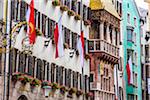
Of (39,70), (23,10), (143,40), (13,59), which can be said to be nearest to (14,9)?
(23,10)

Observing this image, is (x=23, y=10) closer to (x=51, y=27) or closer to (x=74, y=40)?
(x=51, y=27)

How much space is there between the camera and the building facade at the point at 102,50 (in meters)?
44.0

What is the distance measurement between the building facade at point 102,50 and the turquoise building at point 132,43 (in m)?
7.58

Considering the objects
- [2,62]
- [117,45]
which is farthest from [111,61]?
[2,62]

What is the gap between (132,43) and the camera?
5669 cm

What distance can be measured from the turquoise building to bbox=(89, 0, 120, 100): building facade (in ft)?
24.9

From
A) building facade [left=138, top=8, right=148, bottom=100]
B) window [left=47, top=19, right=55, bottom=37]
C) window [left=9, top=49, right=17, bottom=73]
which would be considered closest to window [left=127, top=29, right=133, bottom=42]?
building facade [left=138, top=8, right=148, bottom=100]

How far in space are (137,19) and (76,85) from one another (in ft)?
72.0

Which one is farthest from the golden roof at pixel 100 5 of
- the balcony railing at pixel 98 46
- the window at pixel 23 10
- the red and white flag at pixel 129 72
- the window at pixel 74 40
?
the window at pixel 23 10

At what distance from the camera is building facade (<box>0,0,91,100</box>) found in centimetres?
2966

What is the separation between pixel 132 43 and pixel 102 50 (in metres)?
13.3

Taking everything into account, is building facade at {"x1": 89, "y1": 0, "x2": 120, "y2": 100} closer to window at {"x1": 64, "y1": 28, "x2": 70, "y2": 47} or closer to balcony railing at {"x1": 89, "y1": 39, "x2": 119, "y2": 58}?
balcony railing at {"x1": 89, "y1": 39, "x2": 119, "y2": 58}

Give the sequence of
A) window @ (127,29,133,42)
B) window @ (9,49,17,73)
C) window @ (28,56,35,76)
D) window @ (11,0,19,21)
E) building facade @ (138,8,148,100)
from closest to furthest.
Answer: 1. window @ (9,49,17,73)
2. window @ (11,0,19,21)
3. window @ (28,56,35,76)
4. window @ (127,29,133,42)
5. building facade @ (138,8,148,100)

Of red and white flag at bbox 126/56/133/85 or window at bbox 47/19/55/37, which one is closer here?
window at bbox 47/19/55/37
